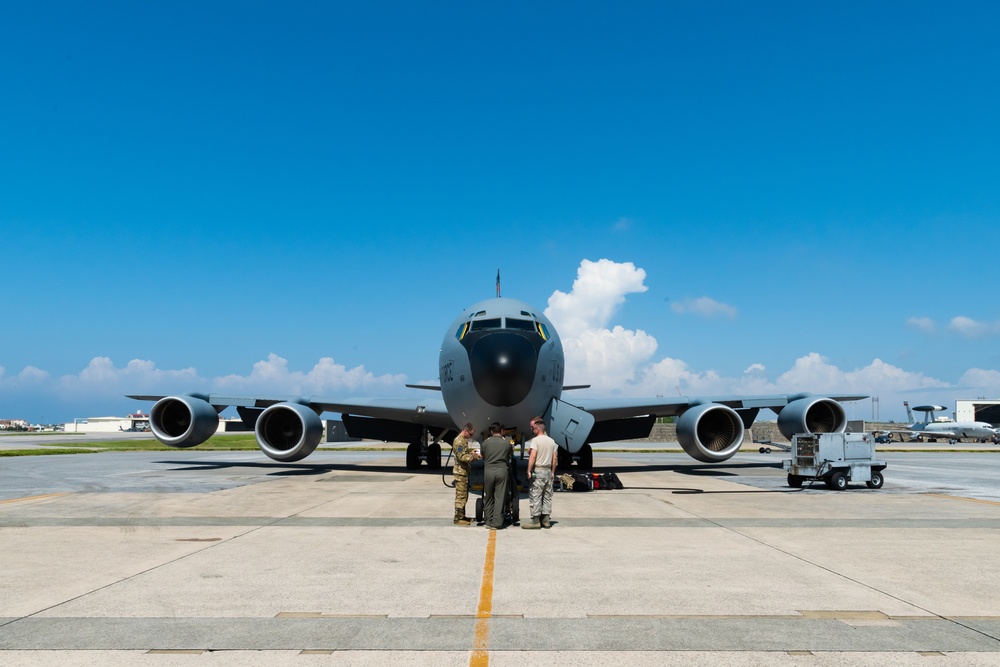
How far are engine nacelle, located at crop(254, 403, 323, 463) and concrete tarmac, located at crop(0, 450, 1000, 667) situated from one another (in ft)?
22.1

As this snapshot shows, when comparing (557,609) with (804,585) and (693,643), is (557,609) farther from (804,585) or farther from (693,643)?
(804,585)

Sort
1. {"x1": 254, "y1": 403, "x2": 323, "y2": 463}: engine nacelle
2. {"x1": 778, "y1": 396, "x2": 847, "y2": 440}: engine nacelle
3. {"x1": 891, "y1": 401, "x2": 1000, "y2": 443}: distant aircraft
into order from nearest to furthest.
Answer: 1. {"x1": 254, "y1": 403, "x2": 323, "y2": 463}: engine nacelle
2. {"x1": 778, "y1": 396, "x2": 847, "y2": 440}: engine nacelle
3. {"x1": 891, "y1": 401, "x2": 1000, "y2": 443}: distant aircraft

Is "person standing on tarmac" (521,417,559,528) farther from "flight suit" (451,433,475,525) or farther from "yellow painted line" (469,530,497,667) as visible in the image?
"yellow painted line" (469,530,497,667)

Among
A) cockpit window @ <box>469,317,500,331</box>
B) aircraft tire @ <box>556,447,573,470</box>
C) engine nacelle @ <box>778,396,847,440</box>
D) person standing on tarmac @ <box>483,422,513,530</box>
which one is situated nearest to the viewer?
person standing on tarmac @ <box>483,422,513,530</box>

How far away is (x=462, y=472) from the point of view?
11148 mm

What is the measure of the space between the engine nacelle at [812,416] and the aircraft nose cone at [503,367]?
9924 mm

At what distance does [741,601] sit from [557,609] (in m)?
1.61

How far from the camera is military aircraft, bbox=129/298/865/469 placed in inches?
581

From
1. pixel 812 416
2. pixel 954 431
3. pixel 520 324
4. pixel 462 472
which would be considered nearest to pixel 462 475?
pixel 462 472

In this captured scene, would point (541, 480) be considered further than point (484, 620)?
Yes

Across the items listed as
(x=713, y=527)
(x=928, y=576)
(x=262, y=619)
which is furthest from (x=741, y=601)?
(x=713, y=527)

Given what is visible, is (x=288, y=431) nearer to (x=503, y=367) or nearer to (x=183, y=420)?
(x=183, y=420)

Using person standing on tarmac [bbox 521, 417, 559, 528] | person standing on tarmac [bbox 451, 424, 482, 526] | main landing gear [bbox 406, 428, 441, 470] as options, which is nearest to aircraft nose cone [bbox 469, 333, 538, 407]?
person standing on tarmac [bbox 451, 424, 482, 526]

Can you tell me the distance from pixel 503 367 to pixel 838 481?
902 centimetres
